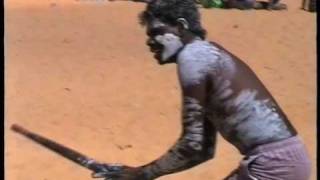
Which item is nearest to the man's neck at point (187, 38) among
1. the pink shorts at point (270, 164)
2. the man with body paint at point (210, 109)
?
the man with body paint at point (210, 109)

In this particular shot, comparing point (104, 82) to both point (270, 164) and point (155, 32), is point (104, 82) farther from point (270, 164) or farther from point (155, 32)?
point (270, 164)

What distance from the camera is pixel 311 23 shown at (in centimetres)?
255

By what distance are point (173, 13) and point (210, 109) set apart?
0.21 metres

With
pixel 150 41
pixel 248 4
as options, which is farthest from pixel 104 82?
pixel 248 4

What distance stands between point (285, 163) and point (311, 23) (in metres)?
0.31

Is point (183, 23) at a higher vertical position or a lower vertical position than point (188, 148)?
higher

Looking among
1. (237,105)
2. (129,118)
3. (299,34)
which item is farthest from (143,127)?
(299,34)

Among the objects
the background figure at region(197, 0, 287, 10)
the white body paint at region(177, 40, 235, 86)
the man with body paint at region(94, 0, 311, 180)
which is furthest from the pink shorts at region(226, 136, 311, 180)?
the background figure at region(197, 0, 287, 10)

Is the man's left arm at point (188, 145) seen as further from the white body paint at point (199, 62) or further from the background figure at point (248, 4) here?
the background figure at point (248, 4)

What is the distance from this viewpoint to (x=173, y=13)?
2473mm

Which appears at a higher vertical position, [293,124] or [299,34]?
[299,34]

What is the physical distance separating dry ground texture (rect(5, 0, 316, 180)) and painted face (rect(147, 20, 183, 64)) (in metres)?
0.02

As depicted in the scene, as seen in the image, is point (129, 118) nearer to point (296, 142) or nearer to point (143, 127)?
point (143, 127)

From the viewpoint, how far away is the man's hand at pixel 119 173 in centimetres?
252
